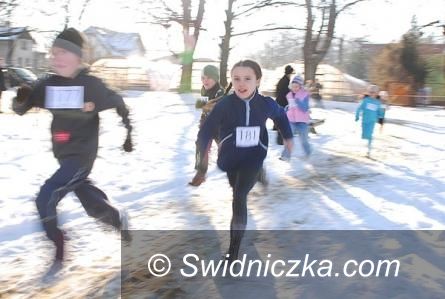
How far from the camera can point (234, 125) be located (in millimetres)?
4051

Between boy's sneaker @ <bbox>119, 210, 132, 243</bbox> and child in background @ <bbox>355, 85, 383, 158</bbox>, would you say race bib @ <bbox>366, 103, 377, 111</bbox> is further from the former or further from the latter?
boy's sneaker @ <bbox>119, 210, 132, 243</bbox>

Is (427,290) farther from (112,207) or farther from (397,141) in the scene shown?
(397,141)

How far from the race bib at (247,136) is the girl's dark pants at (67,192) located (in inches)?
46.0

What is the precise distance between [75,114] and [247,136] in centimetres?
134

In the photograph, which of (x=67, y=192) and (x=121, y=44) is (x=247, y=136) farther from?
(x=121, y=44)

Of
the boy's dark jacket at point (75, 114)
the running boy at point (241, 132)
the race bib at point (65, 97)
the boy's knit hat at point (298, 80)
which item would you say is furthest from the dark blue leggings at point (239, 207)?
the boy's knit hat at point (298, 80)

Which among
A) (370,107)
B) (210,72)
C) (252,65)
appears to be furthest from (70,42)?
(370,107)

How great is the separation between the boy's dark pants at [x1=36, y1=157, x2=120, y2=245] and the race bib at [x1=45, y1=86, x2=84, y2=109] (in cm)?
41

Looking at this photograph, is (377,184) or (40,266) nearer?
(40,266)

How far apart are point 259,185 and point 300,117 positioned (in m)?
2.51

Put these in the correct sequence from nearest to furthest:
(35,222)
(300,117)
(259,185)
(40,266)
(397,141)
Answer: (40,266)
(35,222)
(259,185)
(300,117)
(397,141)

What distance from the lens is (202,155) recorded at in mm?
4074

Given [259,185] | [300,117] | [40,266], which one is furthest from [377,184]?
[40,266]

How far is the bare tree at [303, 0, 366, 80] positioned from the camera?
81.9ft
